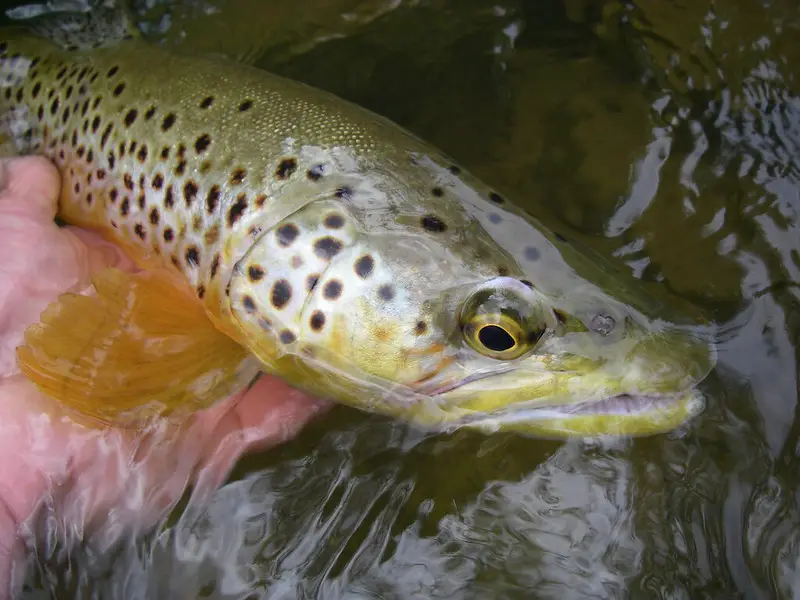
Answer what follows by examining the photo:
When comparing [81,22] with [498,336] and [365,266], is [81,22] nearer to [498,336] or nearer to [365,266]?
[365,266]

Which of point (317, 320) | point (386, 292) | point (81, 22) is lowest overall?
point (317, 320)

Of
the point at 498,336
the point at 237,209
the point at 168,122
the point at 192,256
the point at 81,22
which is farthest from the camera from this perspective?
the point at 81,22

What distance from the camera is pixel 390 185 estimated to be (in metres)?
1.96

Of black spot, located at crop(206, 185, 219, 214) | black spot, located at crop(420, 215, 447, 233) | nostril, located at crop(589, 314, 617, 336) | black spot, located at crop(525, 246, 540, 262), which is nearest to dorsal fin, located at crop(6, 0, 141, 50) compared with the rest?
black spot, located at crop(206, 185, 219, 214)

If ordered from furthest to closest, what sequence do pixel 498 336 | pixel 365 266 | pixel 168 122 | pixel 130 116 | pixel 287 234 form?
pixel 130 116
pixel 168 122
pixel 287 234
pixel 365 266
pixel 498 336

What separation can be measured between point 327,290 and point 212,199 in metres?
0.56

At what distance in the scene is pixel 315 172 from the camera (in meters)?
2.00

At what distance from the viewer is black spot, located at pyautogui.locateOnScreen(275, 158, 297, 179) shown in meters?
2.02

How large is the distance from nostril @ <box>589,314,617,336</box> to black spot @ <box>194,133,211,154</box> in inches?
53.9

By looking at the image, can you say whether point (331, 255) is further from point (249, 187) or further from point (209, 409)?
point (209, 409)

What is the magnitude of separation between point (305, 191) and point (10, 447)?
115 centimetres

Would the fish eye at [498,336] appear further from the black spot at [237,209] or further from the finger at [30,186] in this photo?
the finger at [30,186]

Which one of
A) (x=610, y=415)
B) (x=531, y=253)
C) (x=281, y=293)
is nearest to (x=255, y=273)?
(x=281, y=293)

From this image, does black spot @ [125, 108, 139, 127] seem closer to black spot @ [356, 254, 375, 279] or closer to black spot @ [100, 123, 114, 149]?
black spot @ [100, 123, 114, 149]
